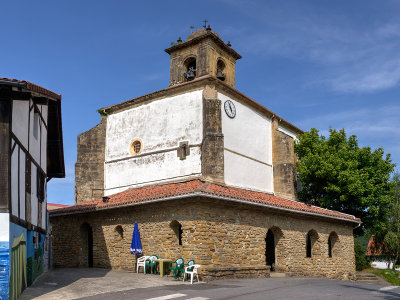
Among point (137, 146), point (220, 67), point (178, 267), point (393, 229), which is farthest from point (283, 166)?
point (393, 229)

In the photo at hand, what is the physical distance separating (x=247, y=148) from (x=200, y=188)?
Answer: 21.0ft

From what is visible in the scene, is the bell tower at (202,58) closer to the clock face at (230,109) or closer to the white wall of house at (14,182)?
the clock face at (230,109)

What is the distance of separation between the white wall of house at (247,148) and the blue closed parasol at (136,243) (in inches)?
187

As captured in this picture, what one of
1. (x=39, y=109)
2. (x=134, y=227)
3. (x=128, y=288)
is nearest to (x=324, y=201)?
(x=134, y=227)

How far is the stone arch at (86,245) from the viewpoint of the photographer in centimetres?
2006

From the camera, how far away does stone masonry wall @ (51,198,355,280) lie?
1566cm

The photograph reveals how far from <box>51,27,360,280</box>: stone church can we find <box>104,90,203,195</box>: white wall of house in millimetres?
53

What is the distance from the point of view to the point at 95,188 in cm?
2231

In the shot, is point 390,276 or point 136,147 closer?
point 136,147

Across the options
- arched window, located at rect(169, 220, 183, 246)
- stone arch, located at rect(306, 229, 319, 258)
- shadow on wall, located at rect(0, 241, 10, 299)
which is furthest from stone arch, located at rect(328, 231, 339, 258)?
shadow on wall, located at rect(0, 241, 10, 299)

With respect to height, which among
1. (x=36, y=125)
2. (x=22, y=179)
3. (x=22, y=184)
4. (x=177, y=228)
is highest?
(x=36, y=125)

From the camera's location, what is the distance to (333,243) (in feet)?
74.4

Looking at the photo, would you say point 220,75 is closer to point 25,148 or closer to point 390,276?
point 25,148

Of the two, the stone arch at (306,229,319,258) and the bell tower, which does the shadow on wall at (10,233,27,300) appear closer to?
the bell tower
